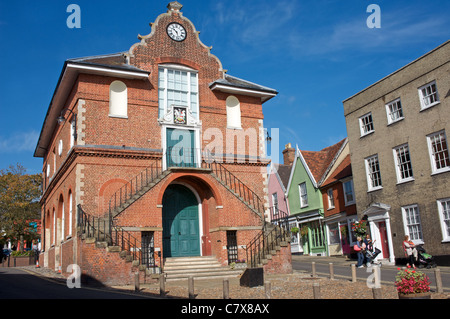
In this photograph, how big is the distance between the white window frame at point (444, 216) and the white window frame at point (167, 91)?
41.6ft

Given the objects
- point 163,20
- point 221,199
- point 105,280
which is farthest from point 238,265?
point 163,20

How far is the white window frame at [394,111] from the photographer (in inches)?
881

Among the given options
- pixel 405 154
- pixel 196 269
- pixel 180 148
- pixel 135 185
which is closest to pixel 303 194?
pixel 405 154

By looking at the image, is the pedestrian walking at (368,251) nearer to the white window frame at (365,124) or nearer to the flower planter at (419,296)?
the white window frame at (365,124)

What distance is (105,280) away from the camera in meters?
15.1

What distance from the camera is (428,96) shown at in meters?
20.7

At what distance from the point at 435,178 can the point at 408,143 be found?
2.48m

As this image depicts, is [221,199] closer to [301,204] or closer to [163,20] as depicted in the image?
[163,20]

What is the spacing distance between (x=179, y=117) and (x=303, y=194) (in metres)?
17.0

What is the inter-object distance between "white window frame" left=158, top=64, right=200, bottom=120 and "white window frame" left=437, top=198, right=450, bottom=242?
12.7m

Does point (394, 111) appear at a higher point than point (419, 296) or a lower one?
higher

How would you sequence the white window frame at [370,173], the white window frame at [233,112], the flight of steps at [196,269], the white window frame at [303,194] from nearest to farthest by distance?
the flight of steps at [196,269] → the white window frame at [233,112] → the white window frame at [370,173] → the white window frame at [303,194]

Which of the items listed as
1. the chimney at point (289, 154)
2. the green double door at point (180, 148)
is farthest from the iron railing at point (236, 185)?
the chimney at point (289, 154)

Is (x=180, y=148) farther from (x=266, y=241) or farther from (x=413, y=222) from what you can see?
(x=413, y=222)
